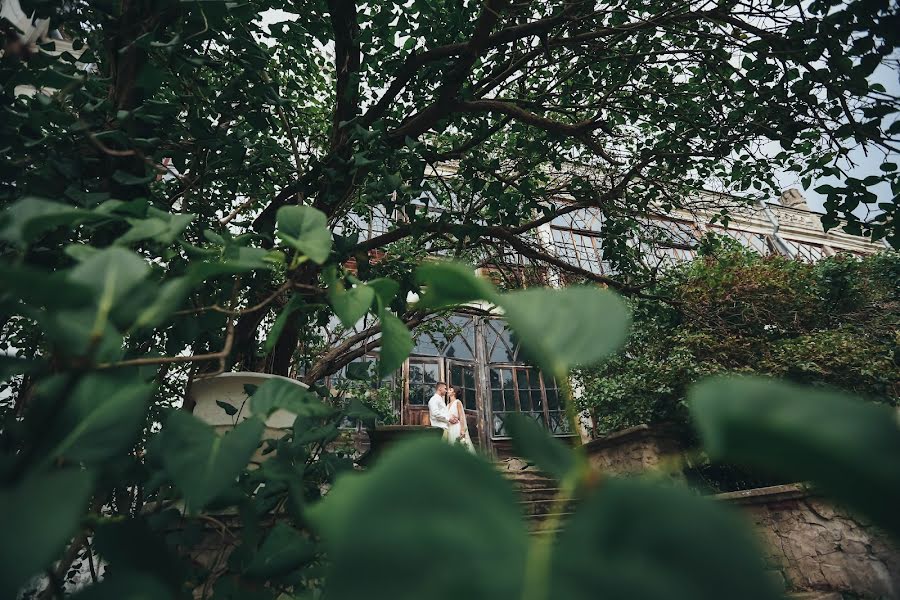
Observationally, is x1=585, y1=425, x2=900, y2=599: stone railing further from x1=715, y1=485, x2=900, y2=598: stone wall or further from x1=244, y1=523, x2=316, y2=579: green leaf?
x1=244, y1=523, x2=316, y2=579: green leaf

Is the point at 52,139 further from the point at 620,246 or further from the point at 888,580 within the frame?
the point at 888,580

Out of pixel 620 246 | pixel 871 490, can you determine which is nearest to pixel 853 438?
pixel 871 490

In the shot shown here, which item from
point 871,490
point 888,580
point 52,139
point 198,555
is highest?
point 52,139

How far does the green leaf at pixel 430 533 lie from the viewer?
155 mm

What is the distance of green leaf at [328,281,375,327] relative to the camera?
0.45 m

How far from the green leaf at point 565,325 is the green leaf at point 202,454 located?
27 cm

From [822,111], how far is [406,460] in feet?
9.75

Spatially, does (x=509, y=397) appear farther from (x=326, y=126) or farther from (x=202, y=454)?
(x=202, y=454)

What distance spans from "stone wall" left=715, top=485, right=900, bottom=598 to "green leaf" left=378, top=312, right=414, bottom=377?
122 inches

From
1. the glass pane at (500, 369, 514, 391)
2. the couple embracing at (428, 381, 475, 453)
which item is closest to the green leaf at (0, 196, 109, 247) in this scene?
the couple embracing at (428, 381, 475, 453)

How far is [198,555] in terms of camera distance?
1399 mm

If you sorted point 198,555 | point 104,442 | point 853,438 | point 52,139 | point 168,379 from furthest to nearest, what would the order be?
1. point 168,379
2. point 198,555
3. point 52,139
4. point 104,442
5. point 853,438

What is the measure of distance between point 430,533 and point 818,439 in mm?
140

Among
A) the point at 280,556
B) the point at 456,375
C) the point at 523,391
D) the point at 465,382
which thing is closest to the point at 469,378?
the point at 465,382
